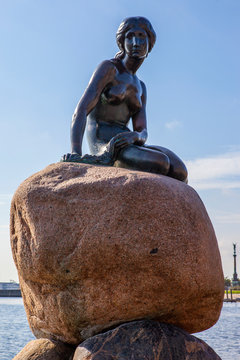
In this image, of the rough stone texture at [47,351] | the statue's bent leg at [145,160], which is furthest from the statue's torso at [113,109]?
the rough stone texture at [47,351]

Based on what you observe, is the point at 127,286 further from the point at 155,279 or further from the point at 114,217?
the point at 114,217

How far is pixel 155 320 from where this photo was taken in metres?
4.19

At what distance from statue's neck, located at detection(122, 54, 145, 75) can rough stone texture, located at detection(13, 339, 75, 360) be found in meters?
Answer: 3.05

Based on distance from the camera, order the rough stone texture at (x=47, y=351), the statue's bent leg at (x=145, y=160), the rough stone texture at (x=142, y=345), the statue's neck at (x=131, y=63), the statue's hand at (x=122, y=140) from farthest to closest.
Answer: the statue's neck at (x=131, y=63) < the statue's hand at (x=122, y=140) < the statue's bent leg at (x=145, y=160) < the rough stone texture at (x=47, y=351) < the rough stone texture at (x=142, y=345)

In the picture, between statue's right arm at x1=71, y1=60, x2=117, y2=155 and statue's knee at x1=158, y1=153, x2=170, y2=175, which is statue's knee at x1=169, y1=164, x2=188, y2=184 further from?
statue's right arm at x1=71, y1=60, x2=117, y2=155

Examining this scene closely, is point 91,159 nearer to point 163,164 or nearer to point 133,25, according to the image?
point 163,164

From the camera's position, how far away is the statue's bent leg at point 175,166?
5156mm

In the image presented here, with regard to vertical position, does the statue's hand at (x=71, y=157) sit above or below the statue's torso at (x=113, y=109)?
below

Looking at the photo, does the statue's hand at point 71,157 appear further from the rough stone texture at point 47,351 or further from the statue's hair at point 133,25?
the rough stone texture at point 47,351

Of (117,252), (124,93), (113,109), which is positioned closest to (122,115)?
(113,109)

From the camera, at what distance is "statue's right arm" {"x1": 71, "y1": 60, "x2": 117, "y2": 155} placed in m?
5.16

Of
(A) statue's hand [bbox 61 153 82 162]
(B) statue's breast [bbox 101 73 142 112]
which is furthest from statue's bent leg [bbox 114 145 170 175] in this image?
(B) statue's breast [bbox 101 73 142 112]

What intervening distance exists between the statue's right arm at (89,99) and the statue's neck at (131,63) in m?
0.21

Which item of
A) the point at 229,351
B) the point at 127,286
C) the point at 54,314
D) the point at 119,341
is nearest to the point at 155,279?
the point at 127,286
